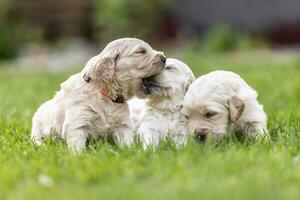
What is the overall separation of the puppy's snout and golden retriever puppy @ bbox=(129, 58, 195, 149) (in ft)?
0.33

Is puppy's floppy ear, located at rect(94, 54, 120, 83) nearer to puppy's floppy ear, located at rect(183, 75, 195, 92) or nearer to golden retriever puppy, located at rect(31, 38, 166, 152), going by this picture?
golden retriever puppy, located at rect(31, 38, 166, 152)

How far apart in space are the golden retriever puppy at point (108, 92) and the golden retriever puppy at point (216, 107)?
38cm

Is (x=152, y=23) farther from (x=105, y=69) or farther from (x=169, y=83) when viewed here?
(x=105, y=69)

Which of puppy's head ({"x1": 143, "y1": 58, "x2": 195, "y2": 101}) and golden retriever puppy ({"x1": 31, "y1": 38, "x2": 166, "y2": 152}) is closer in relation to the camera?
golden retriever puppy ({"x1": 31, "y1": 38, "x2": 166, "y2": 152})

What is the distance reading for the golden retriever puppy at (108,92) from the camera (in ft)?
19.5

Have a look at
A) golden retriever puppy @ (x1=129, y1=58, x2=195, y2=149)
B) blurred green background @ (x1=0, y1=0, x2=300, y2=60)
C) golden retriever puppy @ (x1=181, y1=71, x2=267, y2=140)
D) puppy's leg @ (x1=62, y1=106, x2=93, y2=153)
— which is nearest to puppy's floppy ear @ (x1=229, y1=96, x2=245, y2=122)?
golden retriever puppy @ (x1=181, y1=71, x2=267, y2=140)

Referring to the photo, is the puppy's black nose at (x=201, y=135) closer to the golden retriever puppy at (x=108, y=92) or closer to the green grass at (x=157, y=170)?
the green grass at (x=157, y=170)

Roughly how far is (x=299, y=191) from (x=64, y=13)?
1651 cm

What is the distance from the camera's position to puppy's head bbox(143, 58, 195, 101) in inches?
244

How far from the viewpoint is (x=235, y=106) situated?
6.01m

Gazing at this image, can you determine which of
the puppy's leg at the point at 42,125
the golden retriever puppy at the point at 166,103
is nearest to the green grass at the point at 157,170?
the puppy's leg at the point at 42,125

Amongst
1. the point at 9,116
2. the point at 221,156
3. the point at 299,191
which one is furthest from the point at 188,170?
the point at 9,116

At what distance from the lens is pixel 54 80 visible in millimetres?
12281

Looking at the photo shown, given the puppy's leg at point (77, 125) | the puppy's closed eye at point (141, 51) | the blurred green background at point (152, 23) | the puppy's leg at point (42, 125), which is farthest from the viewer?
the blurred green background at point (152, 23)
